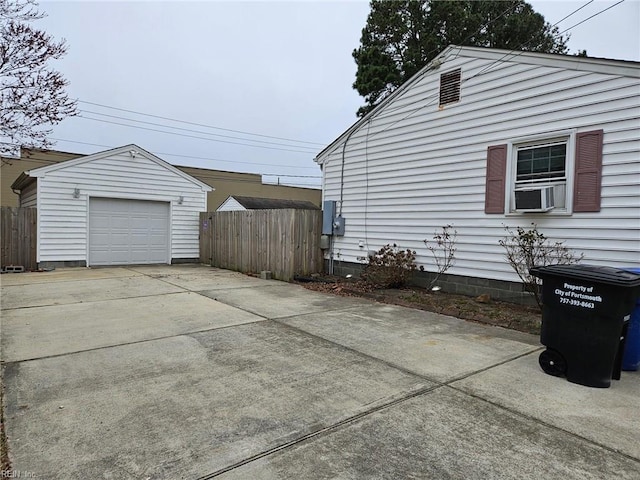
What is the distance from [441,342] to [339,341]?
1207mm

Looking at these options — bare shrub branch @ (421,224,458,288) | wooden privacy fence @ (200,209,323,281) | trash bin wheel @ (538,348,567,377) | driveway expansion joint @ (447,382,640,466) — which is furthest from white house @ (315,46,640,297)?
driveway expansion joint @ (447,382,640,466)

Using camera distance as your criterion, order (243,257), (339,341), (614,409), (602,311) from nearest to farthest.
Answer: (614,409) < (602,311) < (339,341) < (243,257)

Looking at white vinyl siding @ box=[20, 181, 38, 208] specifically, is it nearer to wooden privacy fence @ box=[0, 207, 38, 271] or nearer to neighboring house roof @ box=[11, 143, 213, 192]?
neighboring house roof @ box=[11, 143, 213, 192]

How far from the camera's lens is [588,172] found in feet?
18.8

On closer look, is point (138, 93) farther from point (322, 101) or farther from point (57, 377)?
point (57, 377)

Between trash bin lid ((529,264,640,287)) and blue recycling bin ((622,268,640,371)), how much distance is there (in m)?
0.39

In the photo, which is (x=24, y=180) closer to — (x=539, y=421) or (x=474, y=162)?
(x=474, y=162)

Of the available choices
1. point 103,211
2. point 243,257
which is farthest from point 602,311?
point 103,211

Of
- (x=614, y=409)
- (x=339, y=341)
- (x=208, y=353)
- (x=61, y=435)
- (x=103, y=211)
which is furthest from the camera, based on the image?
(x=103, y=211)

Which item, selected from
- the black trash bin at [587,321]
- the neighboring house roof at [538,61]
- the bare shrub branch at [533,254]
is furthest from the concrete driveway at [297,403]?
the neighboring house roof at [538,61]

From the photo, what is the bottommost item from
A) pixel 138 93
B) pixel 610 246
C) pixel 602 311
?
pixel 602 311

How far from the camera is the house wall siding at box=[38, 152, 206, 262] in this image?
1154cm

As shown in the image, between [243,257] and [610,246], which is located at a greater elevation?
[610,246]

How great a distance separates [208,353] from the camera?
13.2 ft
